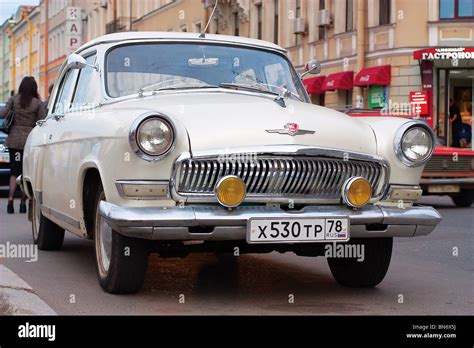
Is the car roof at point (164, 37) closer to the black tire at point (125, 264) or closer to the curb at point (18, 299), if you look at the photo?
the black tire at point (125, 264)

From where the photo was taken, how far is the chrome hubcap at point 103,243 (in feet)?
21.2

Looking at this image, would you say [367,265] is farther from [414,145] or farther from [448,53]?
[448,53]

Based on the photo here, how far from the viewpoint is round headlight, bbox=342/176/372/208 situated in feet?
20.4

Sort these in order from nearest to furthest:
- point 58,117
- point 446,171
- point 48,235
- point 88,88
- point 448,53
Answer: point 88,88, point 58,117, point 48,235, point 446,171, point 448,53

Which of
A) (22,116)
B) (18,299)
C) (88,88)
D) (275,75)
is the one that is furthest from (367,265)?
(22,116)

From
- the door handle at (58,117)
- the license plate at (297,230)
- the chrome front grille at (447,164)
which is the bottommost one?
the license plate at (297,230)

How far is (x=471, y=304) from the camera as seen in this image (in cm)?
648

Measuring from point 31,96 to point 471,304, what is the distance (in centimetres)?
852

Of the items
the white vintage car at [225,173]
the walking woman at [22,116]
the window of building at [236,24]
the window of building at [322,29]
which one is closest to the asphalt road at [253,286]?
the white vintage car at [225,173]

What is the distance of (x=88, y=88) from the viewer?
305 inches

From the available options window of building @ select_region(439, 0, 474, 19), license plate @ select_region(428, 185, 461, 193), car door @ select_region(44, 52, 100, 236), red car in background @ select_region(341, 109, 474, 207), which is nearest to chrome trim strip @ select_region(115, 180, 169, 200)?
car door @ select_region(44, 52, 100, 236)

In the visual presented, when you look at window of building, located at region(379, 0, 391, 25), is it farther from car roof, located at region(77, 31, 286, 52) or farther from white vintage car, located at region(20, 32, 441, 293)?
white vintage car, located at region(20, 32, 441, 293)

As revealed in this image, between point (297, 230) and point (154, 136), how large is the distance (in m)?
1.00

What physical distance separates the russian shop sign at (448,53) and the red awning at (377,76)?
1.19m
